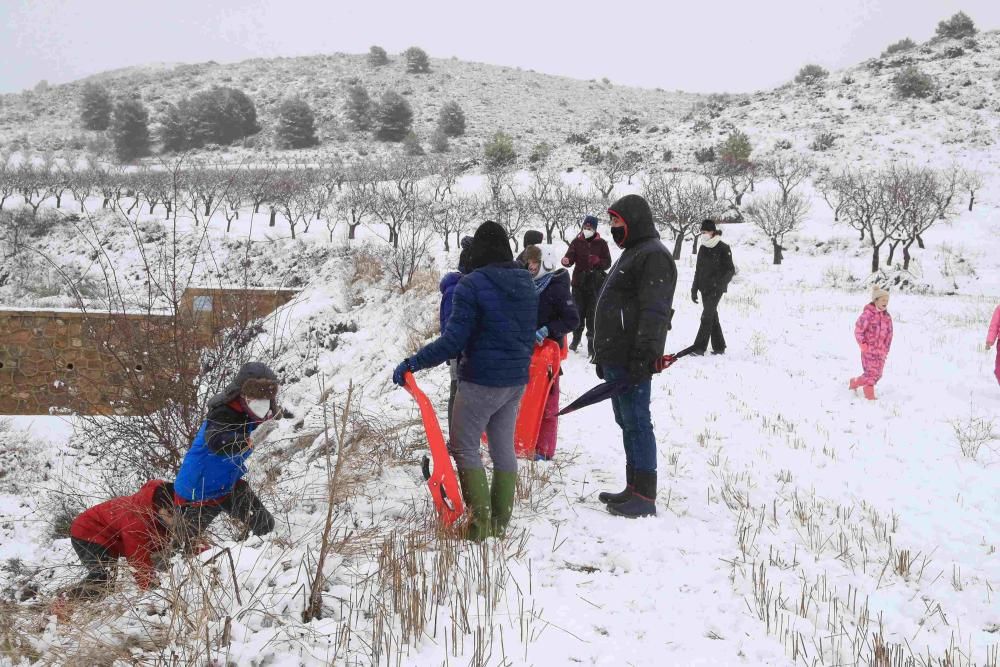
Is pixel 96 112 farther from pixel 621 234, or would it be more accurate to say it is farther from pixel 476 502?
pixel 476 502

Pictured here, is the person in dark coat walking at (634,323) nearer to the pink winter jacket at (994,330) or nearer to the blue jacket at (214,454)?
the blue jacket at (214,454)

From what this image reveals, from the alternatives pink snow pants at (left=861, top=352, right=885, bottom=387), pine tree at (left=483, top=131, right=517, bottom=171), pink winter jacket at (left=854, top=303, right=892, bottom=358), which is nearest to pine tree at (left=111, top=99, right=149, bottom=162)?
pine tree at (left=483, top=131, right=517, bottom=171)

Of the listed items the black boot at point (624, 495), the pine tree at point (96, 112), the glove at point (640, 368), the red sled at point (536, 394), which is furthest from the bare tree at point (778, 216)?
the pine tree at point (96, 112)

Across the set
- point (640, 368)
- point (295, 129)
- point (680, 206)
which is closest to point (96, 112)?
point (295, 129)

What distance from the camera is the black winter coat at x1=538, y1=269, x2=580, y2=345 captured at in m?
4.59

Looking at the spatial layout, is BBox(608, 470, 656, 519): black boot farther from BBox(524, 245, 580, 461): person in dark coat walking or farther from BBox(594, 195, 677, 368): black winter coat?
BBox(524, 245, 580, 461): person in dark coat walking

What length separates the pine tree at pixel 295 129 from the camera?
5001cm

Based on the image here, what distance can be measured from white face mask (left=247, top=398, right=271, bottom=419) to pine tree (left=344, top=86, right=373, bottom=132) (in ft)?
181

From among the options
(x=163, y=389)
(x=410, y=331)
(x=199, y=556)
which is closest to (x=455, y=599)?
(x=199, y=556)

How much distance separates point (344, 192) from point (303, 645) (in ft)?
114

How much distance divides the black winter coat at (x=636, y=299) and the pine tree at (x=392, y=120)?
51770mm

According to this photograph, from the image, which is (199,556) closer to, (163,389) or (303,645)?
(303,645)

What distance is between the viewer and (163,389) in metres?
5.34

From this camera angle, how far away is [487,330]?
313 cm
